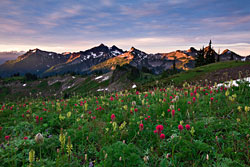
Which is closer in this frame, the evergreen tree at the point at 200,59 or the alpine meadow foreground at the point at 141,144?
the alpine meadow foreground at the point at 141,144

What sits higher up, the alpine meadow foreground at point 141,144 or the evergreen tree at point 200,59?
the evergreen tree at point 200,59

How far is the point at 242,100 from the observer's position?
20.9ft

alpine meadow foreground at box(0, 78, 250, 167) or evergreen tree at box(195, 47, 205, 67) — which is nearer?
alpine meadow foreground at box(0, 78, 250, 167)

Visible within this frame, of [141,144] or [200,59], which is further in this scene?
[200,59]

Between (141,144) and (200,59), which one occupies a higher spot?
(200,59)

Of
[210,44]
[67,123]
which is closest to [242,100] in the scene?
[67,123]

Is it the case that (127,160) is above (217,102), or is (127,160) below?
below

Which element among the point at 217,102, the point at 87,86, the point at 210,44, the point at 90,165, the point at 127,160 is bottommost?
the point at 87,86

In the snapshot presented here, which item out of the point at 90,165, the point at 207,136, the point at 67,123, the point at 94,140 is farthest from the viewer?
the point at 67,123

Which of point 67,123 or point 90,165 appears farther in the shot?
point 67,123

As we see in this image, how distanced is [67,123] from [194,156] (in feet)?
14.0

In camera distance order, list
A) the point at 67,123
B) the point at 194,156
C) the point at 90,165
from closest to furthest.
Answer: the point at 90,165
the point at 194,156
the point at 67,123

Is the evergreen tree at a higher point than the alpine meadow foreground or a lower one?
higher

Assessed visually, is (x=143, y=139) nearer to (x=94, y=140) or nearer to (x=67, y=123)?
(x=94, y=140)
